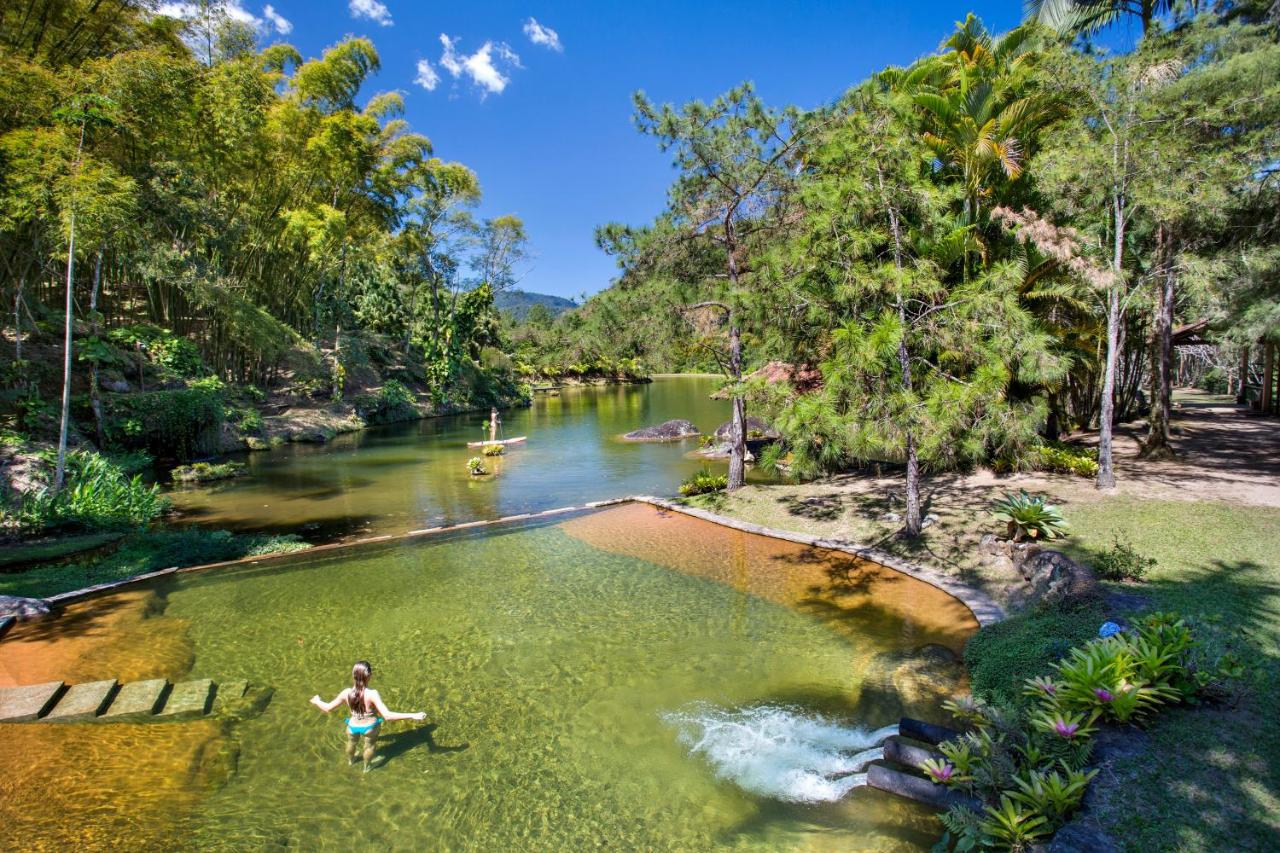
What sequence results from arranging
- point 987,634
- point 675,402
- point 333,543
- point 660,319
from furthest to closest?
point 675,402
point 660,319
point 333,543
point 987,634

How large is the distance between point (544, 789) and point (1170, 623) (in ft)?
19.1

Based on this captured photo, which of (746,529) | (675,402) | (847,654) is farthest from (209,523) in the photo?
(675,402)

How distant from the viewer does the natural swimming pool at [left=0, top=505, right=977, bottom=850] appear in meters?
4.38

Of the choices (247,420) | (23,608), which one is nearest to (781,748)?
(23,608)

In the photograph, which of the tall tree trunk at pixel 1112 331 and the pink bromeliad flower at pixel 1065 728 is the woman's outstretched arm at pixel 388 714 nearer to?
the pink bromeliad flower at pixel 1065 728

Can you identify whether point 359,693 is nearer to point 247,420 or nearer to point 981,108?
point 981,108

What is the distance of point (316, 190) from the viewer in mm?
28156

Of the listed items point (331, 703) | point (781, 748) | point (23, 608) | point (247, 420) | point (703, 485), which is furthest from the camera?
point (247, 420)

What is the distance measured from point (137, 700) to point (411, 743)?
283 centimetres

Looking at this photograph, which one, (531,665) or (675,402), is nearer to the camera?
(531,665)

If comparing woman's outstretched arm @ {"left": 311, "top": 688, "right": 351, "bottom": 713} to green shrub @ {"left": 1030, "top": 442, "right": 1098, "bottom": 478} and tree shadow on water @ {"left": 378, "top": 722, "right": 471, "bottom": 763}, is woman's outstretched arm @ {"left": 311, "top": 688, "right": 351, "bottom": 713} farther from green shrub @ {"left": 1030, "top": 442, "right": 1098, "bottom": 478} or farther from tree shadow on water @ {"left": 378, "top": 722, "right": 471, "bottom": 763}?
green shrub @ {"left": 1030, "top": 442, "right": 1098, "bottom": 478}

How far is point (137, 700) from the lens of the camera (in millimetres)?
5719

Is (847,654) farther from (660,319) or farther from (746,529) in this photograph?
(660,319)

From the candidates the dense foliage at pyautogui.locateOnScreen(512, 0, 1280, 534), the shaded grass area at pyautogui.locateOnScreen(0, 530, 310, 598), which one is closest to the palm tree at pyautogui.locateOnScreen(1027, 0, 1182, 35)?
the dense foliage at pyautogui.locateOnScreen(512, 0, 1280, 534)
